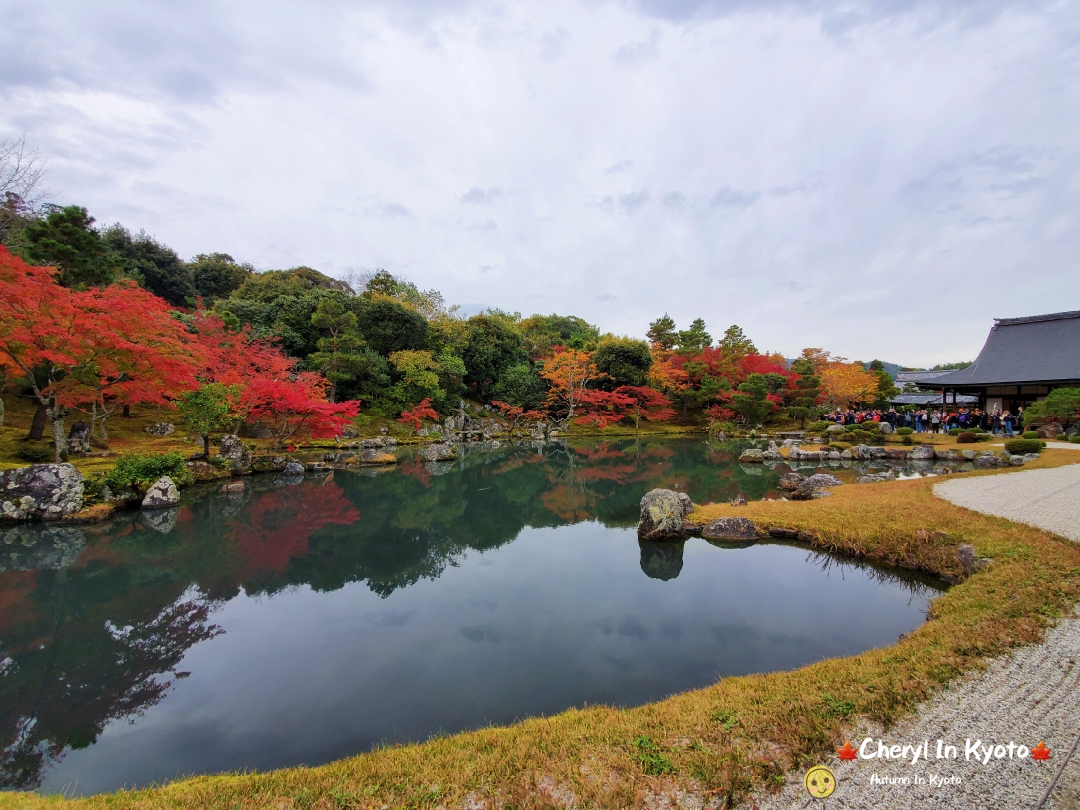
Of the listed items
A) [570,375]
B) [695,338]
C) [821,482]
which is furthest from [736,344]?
[821,482]

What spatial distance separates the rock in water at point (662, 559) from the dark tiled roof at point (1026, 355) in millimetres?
19624

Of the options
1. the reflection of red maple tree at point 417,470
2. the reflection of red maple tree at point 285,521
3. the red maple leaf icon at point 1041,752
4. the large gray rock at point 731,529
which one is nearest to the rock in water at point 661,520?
the large gray rock at point 731,529

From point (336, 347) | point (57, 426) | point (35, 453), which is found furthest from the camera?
point (336, 347)

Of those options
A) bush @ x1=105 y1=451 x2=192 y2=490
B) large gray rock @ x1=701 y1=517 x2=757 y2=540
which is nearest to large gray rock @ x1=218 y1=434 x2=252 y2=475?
bush @ x1=105 y1=451 x2=192 y2=490

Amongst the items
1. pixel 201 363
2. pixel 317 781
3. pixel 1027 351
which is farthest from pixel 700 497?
pixel 1027 351

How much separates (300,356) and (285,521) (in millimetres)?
17246

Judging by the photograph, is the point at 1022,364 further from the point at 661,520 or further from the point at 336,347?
the point at 336,347

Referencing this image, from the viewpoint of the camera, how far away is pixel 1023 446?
42.9 feet

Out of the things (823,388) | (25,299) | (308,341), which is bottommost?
(823,388)

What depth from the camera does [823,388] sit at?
2548cm

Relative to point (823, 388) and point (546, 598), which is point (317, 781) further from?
point (823, 388)

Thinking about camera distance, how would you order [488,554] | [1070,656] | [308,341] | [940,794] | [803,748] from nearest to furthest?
[940,794] → [803,748] → [1070,656] → [488,554] → [308,341]

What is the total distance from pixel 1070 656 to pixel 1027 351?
23.3m

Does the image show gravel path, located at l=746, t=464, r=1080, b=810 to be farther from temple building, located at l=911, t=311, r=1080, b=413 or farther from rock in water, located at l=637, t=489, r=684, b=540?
temple building, located at l=911, t=311, r=1080, b=413
